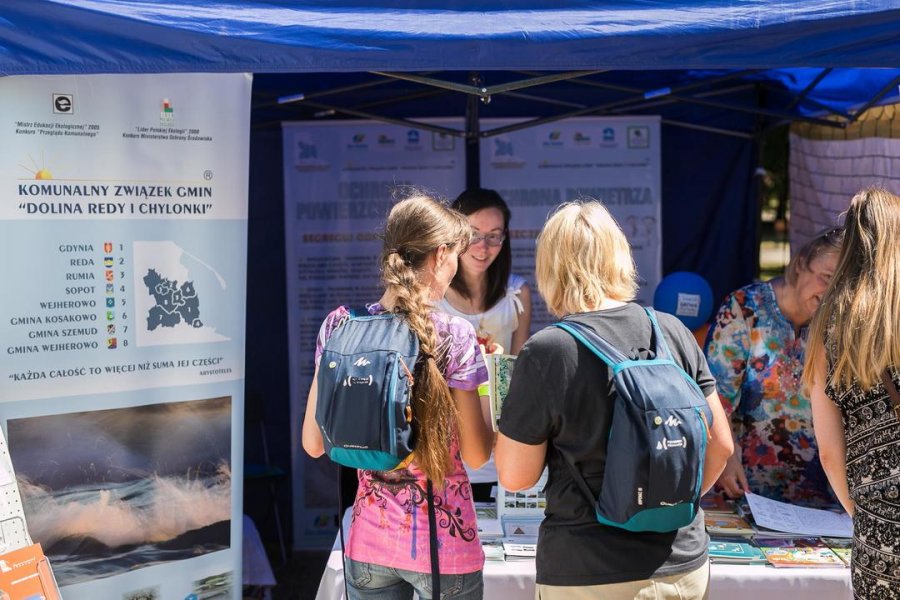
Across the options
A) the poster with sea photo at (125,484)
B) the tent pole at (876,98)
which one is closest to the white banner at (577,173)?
the tent pole at (876,98)

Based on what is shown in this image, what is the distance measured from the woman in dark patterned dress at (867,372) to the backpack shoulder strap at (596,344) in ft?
1.61

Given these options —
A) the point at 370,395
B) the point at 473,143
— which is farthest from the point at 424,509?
the point at 473,143

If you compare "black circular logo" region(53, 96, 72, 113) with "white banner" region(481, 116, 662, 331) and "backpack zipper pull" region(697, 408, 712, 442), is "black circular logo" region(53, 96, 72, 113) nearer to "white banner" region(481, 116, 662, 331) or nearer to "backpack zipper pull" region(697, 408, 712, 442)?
"backpack zipper pull" region(697, 408, 712, 442)

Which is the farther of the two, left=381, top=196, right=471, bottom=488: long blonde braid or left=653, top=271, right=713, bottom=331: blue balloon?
left=653, top=271, right=713, bottom=331: blue balloon

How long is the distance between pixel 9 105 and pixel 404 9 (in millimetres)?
1113

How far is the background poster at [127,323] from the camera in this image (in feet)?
8.18

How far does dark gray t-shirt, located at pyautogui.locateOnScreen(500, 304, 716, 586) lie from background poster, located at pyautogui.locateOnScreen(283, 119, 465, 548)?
265 cm

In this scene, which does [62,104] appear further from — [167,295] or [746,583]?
[746,583]

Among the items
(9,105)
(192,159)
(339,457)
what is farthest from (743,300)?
(9,105)

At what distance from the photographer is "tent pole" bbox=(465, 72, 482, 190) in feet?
12.9

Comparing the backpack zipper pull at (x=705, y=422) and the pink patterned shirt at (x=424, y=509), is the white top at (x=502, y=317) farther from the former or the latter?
the backpack zipper pull at (x=705, y=422)

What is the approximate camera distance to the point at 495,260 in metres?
3.31

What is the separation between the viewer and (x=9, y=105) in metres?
2.45

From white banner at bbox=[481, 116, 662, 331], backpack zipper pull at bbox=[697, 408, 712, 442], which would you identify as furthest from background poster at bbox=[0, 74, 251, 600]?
white banner at bbox=[481, 116, 662, 331]
